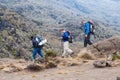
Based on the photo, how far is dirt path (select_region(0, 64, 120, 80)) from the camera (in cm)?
2297

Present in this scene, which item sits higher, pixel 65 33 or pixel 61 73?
pixel 65 33

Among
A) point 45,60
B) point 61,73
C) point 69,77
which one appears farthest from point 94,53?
point 69,77

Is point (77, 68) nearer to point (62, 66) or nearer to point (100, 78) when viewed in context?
point (62, 66)

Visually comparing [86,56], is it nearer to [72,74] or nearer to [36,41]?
[36,41]

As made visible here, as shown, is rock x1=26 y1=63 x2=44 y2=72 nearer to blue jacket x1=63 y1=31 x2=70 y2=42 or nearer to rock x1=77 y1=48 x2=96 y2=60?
blue jacket x1=63 y1=31 x2=70 y2=42

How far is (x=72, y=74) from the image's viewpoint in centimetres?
2502

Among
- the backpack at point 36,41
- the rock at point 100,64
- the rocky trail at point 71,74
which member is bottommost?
the rocky trail at point 71,74

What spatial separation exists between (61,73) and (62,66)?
421 centimetres

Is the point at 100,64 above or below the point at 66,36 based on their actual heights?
below

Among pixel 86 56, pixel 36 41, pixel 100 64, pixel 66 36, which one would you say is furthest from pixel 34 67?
pixel 86 56

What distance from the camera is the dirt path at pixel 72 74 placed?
75.4 feet

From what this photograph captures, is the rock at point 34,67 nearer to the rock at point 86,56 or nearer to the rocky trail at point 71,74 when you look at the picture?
the rocky trail at point 71,74

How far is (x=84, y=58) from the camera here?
109 ft

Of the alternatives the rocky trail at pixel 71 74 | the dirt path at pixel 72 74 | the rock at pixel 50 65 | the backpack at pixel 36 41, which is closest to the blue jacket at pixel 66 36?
the backpack at pixel 36 41
